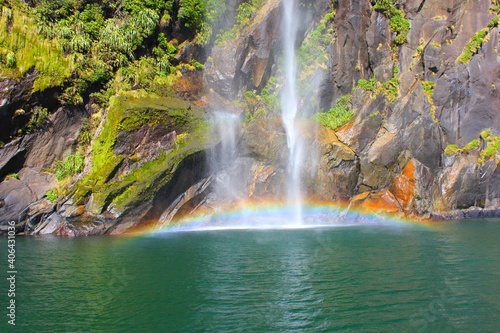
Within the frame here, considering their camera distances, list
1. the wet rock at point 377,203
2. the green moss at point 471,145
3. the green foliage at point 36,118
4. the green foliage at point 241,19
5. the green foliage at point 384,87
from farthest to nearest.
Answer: the green foliage at point 241,19
the green foliage at point 384,87
the green moss at point 471,145
the wet rock at point 377,203
the green foliage at point 36,118

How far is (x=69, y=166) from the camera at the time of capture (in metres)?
29.4

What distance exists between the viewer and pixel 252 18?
3869 centimetres

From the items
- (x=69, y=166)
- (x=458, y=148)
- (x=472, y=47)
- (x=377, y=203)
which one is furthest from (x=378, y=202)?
(x=69, y=166)

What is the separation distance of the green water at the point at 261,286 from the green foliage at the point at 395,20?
82.5 ft

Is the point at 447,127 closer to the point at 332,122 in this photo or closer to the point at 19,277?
the point at 332,122

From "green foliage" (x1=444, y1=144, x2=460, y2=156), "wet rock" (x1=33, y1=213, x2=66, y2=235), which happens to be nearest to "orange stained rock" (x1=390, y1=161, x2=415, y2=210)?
"green foliage" (x1=444, y1=144, x2=460, y2=156)

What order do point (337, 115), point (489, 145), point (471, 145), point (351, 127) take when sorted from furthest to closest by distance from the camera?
1. point (337, 115)
2. point (471, 145)
3. point (489, 145)
4. point (351, 127)

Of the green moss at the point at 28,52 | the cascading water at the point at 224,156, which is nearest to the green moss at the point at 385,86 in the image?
the cascading water at the point at 224,156

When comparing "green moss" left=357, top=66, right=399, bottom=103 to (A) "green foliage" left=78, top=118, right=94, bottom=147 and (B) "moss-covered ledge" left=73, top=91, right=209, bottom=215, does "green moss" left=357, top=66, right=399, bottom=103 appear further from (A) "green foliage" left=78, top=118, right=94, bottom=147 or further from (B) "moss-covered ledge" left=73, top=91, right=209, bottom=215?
(A) "green foliage" left=78, top=118, right=94, bottom=147

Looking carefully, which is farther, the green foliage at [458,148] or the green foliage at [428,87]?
the green foliage at [428,87]

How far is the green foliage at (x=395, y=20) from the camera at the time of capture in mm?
40188

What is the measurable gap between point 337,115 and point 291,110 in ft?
14.8

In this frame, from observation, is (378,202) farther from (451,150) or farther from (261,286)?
(261,286)

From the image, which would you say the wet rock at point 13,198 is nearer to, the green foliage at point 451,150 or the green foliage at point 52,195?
the green foliage at point 52,195
